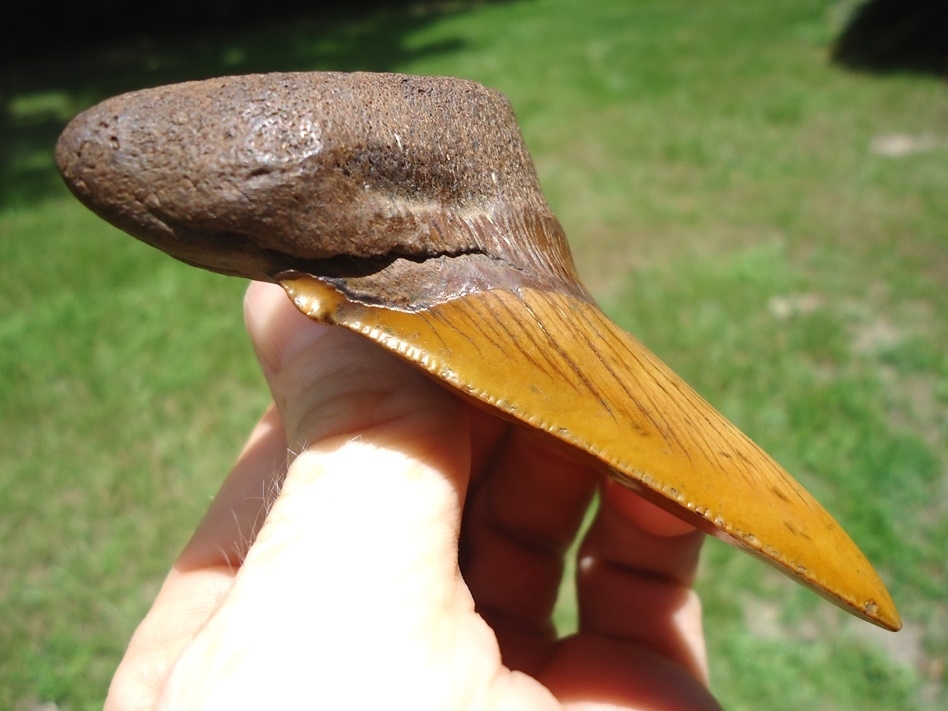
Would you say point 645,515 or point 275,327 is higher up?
point 275,327

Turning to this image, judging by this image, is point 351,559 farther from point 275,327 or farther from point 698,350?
point 698,350

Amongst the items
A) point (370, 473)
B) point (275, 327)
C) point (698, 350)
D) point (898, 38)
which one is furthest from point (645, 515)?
point (898, 38)

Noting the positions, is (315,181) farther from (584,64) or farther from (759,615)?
(584,64)

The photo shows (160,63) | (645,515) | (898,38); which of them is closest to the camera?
(645,515)

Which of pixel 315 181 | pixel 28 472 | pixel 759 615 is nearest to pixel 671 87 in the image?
pixel 759 615

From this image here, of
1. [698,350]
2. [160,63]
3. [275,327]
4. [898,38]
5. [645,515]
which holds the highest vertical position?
[275,327]

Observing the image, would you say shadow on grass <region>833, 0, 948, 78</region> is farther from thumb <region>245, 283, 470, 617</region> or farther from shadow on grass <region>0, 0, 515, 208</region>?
thumb <region>245, 283, 470, 617</region>
